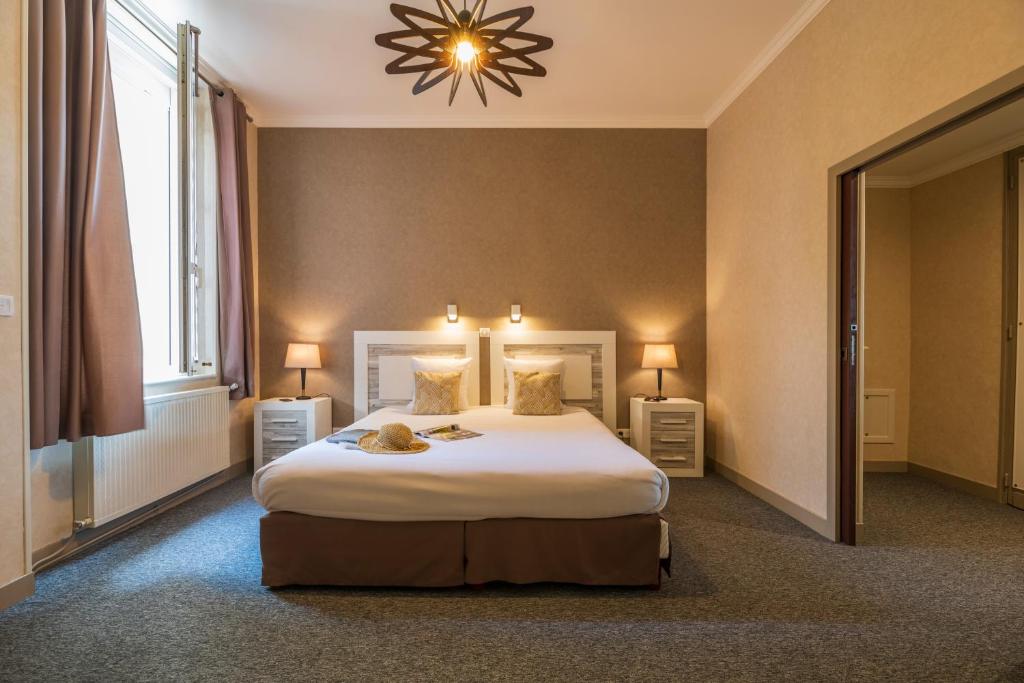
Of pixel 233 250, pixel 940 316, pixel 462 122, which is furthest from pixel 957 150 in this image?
pixel 233 250

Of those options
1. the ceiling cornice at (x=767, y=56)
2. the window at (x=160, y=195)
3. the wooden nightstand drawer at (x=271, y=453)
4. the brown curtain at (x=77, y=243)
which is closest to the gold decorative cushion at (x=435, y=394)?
the wooden nightstand drawer at (x=271, y=453)

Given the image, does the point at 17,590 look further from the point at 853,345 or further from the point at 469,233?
the point at 853,345

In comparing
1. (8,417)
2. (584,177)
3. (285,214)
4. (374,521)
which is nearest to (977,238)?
(584,177)

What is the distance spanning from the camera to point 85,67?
251 centimetres

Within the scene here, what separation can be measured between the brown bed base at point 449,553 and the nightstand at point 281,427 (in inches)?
78.5

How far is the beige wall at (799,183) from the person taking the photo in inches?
85.4

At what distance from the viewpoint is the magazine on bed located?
2969 millimetres

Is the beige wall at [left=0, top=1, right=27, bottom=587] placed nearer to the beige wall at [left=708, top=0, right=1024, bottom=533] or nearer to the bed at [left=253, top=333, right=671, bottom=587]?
the bed at [left=253, top=333, right=671, bottom=587]

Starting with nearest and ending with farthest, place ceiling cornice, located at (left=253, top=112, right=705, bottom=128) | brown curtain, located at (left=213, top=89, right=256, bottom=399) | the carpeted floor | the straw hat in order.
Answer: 1. the carpeted floor
2. the straw hat
3. brown curtain, located at (left=213, top=89, right=256, bottom=399)
4. ceiling cornice, located at (left=253, top=112, right=705, bottom=128)

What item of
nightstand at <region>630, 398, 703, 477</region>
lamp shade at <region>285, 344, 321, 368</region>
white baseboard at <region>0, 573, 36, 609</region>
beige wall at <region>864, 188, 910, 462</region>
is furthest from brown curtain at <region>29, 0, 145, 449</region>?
beige wall at <region>864, 188, 910, 462</region>

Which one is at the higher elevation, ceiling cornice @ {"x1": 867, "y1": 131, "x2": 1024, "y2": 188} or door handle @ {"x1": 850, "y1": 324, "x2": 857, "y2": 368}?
ceiling cornice @ {"x1": 867, "y1": 131, "x2": 1024, "y2": 188}

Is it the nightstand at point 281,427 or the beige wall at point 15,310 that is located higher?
the beige wall at point 15,310

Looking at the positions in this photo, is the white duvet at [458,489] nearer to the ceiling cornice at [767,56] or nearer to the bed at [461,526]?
the bed at [461,526]

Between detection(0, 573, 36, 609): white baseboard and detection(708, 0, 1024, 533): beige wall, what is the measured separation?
3.97 meters
